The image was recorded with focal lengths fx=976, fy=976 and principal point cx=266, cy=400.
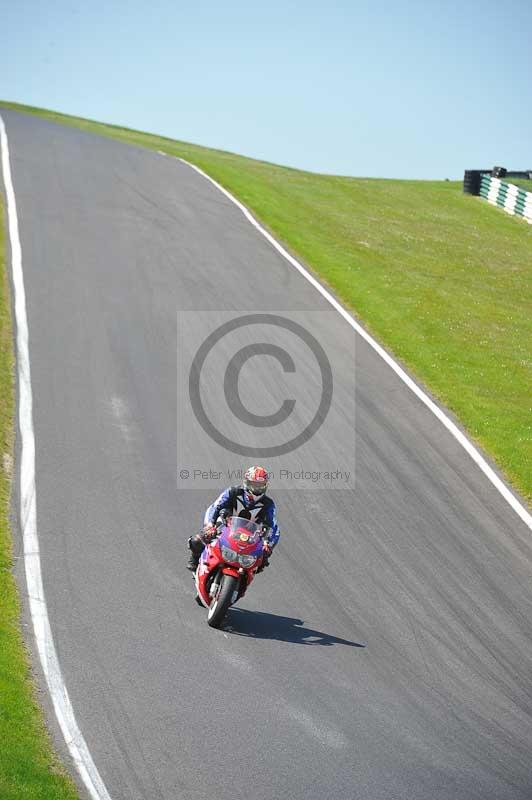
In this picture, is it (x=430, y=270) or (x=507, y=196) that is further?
(x=507, y=196)

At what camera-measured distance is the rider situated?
1241 cm

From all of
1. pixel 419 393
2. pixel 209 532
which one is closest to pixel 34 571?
pixel 209 532

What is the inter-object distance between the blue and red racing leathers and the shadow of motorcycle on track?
104 centimetres

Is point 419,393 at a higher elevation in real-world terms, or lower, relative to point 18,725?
higher

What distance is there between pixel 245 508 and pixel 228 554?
98cm

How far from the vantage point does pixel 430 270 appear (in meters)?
35.2

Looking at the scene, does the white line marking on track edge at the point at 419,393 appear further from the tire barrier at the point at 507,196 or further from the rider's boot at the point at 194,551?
the tire barrier at the point at 507,196

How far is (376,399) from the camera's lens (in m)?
21.5

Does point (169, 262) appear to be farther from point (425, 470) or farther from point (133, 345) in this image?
point (425, 470)

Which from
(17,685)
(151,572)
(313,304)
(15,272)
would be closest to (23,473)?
(151,572)

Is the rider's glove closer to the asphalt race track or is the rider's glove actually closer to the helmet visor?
the helmet visor

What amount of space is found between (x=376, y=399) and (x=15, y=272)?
32.6 ft

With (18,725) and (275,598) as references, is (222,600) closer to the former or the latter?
(275,598)

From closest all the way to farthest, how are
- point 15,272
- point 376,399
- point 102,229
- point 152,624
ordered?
point 152,624, point 376,399, point 15,272, point 102,229
